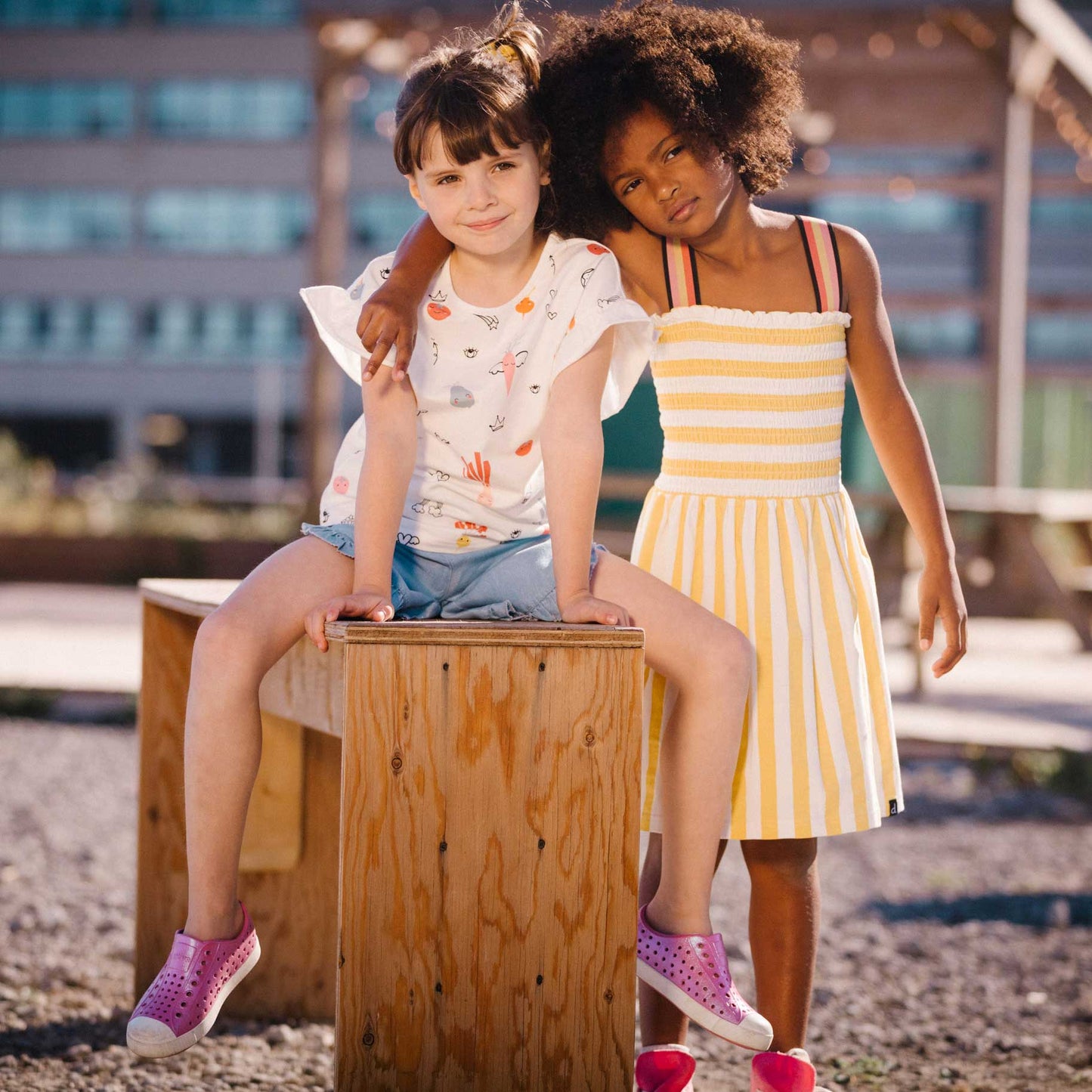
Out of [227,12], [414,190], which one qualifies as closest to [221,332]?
[227,12]

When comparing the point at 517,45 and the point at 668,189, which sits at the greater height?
the point at 517,45

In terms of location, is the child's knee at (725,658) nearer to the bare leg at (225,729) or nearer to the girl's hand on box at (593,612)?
the girl's hand on box at (593,612)

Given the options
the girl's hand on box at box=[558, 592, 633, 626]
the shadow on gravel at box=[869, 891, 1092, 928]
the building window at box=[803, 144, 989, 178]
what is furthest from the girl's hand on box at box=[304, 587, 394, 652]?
the building window at box=[803, 144, 989, 178]

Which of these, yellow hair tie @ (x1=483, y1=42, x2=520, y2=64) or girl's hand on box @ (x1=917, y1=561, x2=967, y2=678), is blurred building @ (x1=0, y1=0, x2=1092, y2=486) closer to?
yellow hair tie @ (x1=483, y1=42, x2=520, y2=64)

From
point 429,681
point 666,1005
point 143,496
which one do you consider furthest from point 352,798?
point 143,496

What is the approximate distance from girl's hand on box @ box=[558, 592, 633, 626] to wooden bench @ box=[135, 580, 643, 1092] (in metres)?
0.10

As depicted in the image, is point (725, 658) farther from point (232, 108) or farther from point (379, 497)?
point (232, 108)

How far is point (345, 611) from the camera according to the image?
6.83ft

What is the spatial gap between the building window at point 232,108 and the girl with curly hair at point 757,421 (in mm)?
39218

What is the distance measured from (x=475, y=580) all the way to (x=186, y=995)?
0.75 m

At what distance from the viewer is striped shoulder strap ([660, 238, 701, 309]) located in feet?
7.95

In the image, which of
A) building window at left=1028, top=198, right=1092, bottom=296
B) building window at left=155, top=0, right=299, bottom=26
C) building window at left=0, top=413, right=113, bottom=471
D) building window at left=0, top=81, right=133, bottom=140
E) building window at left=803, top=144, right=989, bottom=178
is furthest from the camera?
building window at left=0, top=413, right=113, bottom=471

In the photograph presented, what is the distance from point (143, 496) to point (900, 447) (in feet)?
37.1

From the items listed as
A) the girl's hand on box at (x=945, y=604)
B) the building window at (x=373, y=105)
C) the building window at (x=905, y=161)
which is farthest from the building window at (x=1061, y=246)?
Answer: the girl's hand on box at (x=945, y=604)
